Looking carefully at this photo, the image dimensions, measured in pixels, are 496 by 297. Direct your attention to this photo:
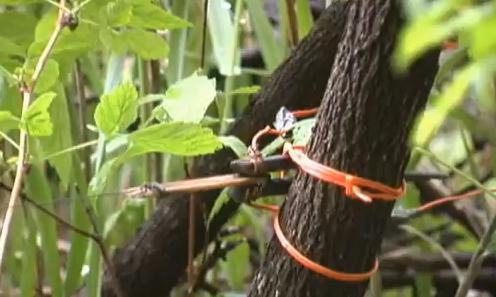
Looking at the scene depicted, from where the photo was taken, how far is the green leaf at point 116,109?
1.70 feet

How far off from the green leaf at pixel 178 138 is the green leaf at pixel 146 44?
11cm

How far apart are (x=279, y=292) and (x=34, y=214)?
0.33 metres

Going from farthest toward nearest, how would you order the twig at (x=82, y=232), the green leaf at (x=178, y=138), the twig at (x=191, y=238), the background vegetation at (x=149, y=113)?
the twig at (x=191, y=238) → the twig at (x=82, y=232) → the green leaf at (x=178, y=138) → the background vegetation at (x=149, y=113)

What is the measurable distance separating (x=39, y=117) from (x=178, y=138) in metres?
0.07

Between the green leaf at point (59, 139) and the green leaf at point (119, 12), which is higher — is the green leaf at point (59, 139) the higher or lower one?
the lower one

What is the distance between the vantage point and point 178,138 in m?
0.50

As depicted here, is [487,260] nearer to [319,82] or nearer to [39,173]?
[319,82]

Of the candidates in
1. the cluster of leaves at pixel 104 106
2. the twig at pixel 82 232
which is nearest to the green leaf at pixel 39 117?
the cluster of leaves at pixel 104 106

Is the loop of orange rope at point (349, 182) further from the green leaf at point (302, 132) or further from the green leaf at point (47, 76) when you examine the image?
the green leaf at point (47, 76)

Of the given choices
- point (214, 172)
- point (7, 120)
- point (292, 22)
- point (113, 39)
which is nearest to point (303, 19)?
point (292, 22)

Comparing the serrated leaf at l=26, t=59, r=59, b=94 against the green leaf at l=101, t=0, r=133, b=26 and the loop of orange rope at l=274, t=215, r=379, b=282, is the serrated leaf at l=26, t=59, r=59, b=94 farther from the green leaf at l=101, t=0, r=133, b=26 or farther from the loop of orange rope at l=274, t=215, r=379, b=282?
the loop of orange rope at l=274, t=215, r=379, b=282

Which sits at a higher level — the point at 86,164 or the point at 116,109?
the point at 116,109

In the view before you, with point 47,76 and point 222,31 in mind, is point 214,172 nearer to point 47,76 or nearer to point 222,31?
point 222,31

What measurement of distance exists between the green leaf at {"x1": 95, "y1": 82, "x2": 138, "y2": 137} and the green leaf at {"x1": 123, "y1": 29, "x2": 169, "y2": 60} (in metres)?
0.09
